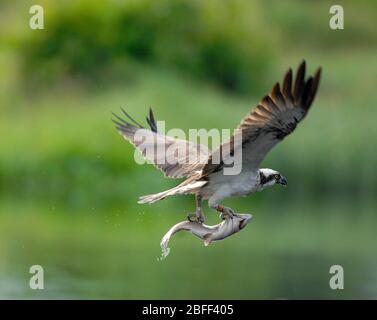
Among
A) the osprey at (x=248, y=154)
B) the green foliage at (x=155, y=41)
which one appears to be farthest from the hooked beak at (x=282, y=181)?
the green foliage at (x=155, y=41)

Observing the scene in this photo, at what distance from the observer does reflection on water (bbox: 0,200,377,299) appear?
1719 centimetres

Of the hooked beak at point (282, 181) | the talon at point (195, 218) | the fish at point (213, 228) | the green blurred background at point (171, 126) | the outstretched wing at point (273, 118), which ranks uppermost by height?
the green blurred background at point (171, 126)

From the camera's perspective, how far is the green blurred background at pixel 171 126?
18.9 meters

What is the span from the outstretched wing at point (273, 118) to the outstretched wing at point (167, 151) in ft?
3.12

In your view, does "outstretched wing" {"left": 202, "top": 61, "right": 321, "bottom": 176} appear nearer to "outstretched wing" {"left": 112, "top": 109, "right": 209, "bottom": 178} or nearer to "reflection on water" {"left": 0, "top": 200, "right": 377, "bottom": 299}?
"outstretched wing" {"left": 112, "top": 109, "right": 209, "bottom": 178}

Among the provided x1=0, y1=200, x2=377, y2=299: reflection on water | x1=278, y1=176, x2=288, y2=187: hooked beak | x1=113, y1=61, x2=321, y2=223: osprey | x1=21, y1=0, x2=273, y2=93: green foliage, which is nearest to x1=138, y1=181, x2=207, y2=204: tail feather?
x1=113, y1=61, x2=321, y2=223: osprey

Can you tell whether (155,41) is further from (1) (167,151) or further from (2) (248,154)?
(2) (248,154)

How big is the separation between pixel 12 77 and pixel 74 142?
21.4ft

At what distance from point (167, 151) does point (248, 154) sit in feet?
6.02

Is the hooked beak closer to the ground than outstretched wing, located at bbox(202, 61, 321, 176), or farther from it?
closer to the ground

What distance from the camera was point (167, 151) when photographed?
12336 millimetres

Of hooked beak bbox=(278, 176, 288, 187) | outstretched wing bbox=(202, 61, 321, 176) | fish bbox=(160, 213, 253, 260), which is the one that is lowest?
fish bbox=(160, 213, 253, 260)

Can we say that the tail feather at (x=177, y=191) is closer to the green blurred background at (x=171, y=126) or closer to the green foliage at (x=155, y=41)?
the green blurred background at (x=171, y=126)

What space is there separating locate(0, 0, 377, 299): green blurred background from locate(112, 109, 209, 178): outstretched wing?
13.8 ft
